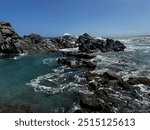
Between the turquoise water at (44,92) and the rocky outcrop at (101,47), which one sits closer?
the turquoise water at (44,92)

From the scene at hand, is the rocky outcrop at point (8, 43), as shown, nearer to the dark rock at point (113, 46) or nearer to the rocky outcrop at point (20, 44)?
the rocky outcrop at point (20, 44)

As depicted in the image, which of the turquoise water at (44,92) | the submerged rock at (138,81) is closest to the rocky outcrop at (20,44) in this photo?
the turquoise water at (44,92)

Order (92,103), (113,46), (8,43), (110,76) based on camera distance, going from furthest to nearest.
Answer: (113,46), (8,43), (110,76), (92,103)

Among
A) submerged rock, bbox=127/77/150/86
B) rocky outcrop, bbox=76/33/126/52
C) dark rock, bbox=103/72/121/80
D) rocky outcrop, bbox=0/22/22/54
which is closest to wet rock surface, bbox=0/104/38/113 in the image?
dark rock, bbox=103/72/121/80

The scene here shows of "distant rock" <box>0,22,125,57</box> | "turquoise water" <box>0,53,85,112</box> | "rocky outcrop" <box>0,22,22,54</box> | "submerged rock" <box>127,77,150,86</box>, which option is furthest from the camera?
"distant rock" <box>0,22,125,57</box>

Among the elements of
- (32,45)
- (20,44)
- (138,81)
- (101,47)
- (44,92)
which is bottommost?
(44,92)

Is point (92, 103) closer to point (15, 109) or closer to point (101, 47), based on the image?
point (15, 109)

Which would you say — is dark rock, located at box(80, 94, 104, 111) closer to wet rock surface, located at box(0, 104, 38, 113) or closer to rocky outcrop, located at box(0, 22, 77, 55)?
wet rock surface, located at box(0, 104, 38, 113)

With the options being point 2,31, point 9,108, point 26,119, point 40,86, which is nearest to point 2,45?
point 2,31

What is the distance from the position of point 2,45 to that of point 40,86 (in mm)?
40060

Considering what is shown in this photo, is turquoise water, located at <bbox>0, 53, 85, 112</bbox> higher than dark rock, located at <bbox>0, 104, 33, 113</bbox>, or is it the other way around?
dark rock, located at <bbox>0, 104, 33, 113</bbox>

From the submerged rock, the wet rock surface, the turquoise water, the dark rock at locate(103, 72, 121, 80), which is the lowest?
the turquoise water

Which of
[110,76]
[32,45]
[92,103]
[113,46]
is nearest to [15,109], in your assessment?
[92,103]

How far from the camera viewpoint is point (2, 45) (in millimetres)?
60156
